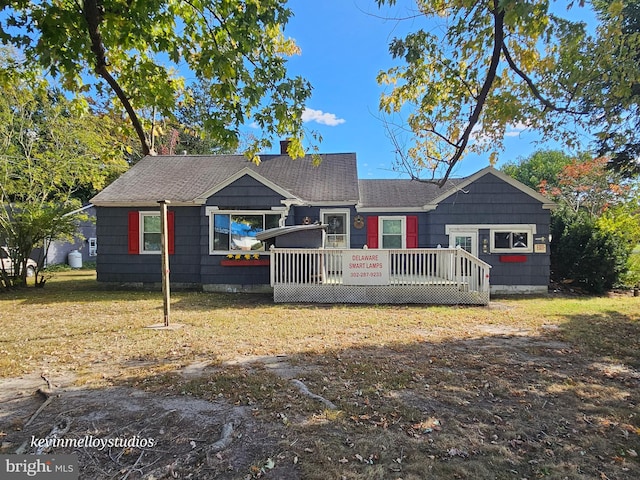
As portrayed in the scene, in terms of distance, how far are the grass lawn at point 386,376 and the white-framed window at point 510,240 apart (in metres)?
3.11

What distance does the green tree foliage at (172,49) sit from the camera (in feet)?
12.3

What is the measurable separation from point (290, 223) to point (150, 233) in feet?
15.5

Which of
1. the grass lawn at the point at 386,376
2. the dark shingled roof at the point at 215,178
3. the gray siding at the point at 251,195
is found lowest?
the grass lawn at the point at 386,376

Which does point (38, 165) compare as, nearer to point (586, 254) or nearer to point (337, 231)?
point (337, 231)

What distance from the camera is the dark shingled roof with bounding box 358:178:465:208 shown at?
1195cm

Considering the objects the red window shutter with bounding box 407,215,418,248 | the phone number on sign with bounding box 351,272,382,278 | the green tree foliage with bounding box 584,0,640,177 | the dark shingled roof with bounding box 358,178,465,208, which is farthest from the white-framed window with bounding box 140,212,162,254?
the green tree foliage with bounding box 584,0,640,177

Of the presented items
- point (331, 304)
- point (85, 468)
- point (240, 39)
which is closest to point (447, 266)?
point (331, 304)

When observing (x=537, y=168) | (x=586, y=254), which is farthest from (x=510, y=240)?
(x=537, y=168)

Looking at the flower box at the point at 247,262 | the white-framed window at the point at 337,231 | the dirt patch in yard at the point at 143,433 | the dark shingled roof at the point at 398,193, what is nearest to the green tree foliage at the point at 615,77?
the dirt patch in yard at the point at 143,433

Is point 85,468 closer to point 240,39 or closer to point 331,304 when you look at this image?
point 240,39

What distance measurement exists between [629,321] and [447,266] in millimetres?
3673

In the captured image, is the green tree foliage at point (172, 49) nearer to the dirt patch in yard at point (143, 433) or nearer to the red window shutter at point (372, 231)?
the dirt patch in yard at point (143, 433)

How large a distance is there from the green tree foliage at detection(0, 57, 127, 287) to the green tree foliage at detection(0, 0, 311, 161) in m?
6.36

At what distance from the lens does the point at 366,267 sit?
918 centimetres
